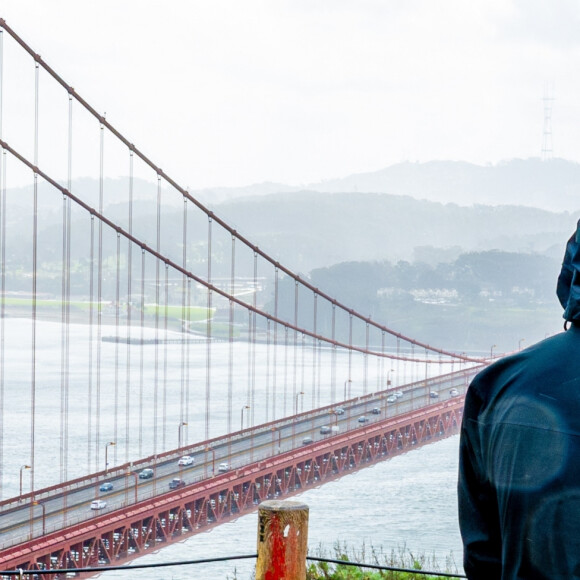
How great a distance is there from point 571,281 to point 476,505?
222mm

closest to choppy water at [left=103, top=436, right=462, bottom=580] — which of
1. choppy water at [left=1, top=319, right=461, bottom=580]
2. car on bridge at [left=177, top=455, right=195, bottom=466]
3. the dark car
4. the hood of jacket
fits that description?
choppy water at [left=1, top=319, right=461, bottom=580]

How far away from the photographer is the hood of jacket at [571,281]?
2.82 feet

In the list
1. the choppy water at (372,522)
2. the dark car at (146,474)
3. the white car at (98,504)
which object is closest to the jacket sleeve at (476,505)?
the white car at (98,504)

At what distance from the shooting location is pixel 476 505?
3.11ft

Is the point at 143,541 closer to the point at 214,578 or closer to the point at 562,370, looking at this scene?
the point at 214,578

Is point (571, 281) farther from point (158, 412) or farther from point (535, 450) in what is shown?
point (158, 412)

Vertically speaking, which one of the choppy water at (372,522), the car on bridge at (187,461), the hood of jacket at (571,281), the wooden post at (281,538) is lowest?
the choppy water at (372,522)

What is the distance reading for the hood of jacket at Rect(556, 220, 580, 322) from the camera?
860 millimetres

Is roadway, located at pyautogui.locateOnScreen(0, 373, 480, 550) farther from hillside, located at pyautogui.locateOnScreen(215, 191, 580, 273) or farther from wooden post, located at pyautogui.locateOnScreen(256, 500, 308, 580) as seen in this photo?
hillside, located at pyautogui.locateOnScreen(215, 191, 580, 273)

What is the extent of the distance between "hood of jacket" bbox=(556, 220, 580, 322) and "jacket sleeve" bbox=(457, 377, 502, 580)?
4.6 inches

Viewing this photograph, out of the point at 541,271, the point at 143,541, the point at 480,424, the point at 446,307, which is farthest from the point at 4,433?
the point at 541,271

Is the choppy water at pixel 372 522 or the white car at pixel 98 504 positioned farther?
the choppy water at pixel 372 522

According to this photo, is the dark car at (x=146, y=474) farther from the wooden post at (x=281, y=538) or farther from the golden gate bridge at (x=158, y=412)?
the wooden post at (x=281, y=538)

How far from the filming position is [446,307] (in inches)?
2228
